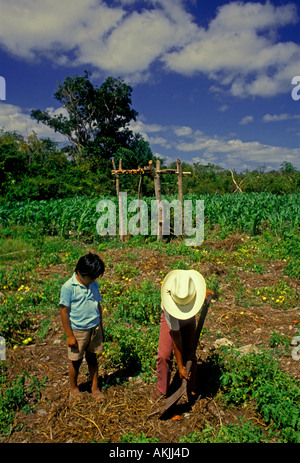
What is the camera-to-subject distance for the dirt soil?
8.60 ft

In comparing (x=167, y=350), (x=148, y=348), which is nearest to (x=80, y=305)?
(x=167, y=350)

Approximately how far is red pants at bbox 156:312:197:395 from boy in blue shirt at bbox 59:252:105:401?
0.55m

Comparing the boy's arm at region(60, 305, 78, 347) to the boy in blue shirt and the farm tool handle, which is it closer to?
the boy in blue shirt

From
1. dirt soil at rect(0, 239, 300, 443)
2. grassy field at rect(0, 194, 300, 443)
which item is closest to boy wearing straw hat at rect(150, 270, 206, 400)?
dirt soil at rect(0, 239, 300, 443)

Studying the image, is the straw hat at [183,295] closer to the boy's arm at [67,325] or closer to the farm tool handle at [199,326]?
the farm tool handle at [199,326]

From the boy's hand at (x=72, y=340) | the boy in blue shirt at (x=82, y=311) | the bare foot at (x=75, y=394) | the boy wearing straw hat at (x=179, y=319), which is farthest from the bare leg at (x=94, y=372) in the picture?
the boy wearing straw hat at (x=179, y=319)

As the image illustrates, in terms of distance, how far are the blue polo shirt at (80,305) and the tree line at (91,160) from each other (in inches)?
490

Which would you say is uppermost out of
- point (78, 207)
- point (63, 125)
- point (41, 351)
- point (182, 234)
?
point (63, 125)

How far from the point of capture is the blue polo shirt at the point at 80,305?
2.74m

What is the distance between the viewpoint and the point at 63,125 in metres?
34.8

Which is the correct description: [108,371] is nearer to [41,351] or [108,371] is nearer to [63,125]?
[41,351]

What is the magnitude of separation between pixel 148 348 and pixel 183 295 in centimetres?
142
